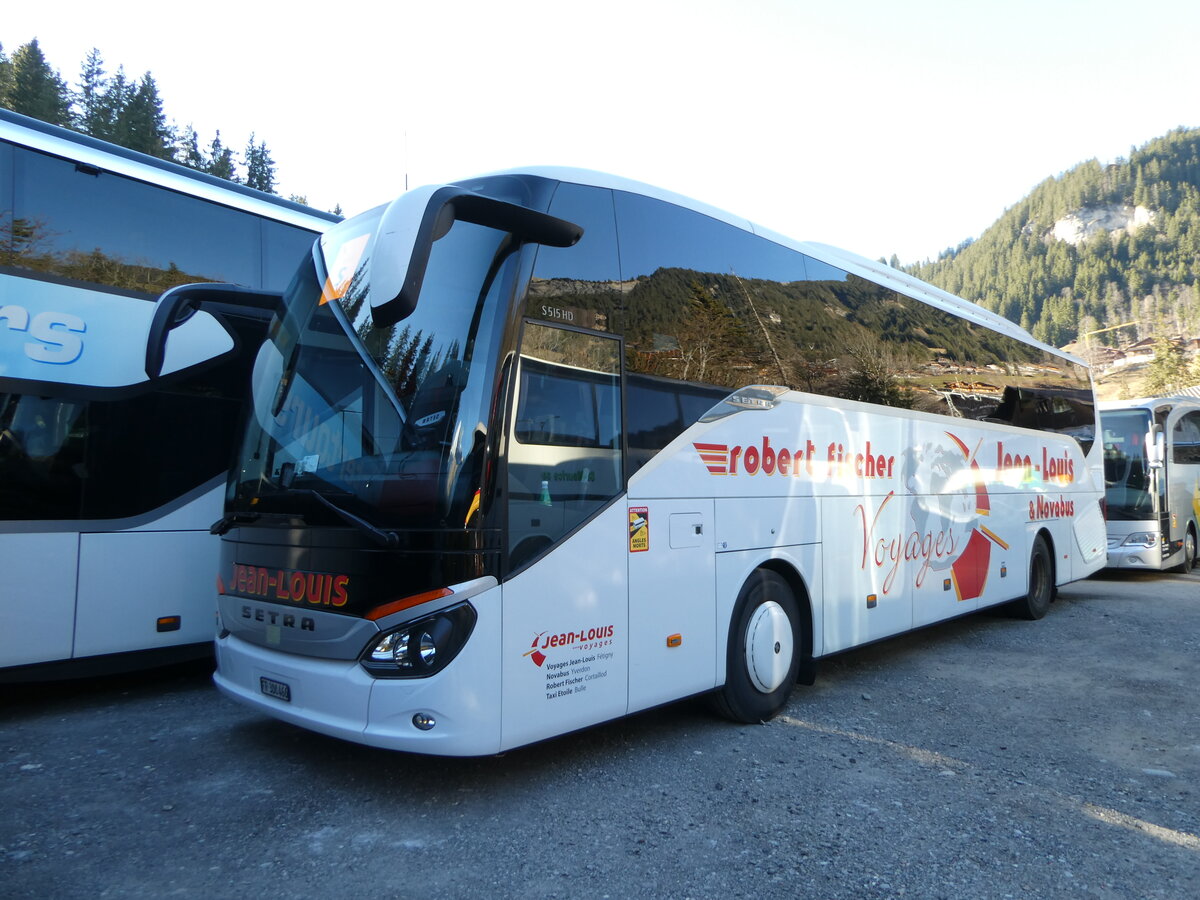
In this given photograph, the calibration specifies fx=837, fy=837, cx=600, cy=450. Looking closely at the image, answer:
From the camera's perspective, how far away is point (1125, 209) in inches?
7279

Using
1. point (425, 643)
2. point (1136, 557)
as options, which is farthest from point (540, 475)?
point (1136, 557)

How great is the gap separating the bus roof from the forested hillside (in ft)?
436

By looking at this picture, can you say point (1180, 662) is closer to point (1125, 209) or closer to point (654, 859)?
point (654, 859)

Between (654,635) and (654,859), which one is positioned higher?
(654,635)

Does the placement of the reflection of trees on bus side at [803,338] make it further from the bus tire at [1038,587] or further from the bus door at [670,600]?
the bus tire at [1038,587]

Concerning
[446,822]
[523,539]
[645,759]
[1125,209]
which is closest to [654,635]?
[645,759]

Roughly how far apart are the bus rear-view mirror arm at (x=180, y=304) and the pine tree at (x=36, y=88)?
45055mm

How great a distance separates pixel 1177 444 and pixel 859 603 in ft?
41.2

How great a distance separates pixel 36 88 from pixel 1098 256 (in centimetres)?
17124

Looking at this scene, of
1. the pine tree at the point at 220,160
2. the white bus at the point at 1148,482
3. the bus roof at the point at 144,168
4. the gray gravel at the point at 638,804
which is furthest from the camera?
the pine tree at the point at 220,160

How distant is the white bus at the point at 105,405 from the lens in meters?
5.78

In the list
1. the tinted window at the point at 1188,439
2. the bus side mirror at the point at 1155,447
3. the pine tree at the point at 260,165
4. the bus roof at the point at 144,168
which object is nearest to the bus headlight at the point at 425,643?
the bus roof at the point at 144,168

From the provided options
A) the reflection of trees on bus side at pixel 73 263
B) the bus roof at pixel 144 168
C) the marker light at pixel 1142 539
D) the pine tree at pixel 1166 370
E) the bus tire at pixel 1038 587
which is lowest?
the bus tire at pixel 1038 587

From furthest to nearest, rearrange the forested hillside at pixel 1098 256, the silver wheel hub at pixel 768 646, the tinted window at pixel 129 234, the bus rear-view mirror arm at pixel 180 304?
the forested hillside at pixel 1098 256 → the tinted window at pixel 129 234 → the silver wheel hub at pixel 768 646 → the bus rear-view mirror arm at pixel 180 304
